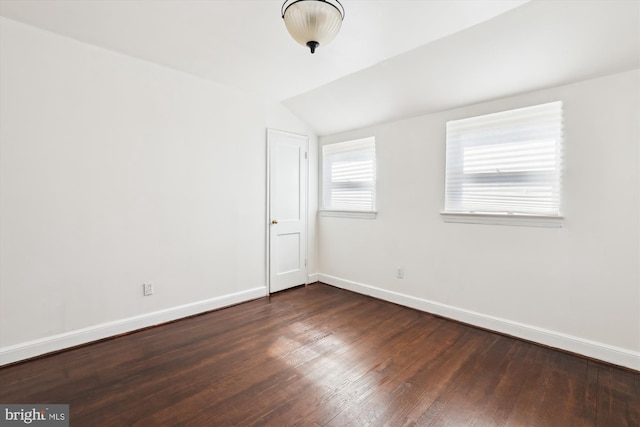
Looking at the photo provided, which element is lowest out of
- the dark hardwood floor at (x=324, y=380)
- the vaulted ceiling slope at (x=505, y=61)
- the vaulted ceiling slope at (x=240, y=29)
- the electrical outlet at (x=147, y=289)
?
the dark hardwood floor at (x=324, y=380)

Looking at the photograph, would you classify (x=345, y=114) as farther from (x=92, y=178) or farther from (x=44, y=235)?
(x=44, y=235)

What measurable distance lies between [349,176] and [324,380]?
110 inches

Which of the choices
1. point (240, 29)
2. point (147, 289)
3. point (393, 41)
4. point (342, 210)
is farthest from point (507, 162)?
point (147, 289)

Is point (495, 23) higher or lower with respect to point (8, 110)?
higher

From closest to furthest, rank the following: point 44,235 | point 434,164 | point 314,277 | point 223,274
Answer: point 44,235
point 434,164
point 223,274
point 314,277

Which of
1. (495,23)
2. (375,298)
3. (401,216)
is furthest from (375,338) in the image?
(495,23)

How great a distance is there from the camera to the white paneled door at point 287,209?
161 inches

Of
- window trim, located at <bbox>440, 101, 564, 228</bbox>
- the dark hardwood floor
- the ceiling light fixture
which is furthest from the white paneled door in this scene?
the ceiling light fixture

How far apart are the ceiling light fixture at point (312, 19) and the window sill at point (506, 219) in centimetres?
223

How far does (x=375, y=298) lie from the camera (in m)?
3.98

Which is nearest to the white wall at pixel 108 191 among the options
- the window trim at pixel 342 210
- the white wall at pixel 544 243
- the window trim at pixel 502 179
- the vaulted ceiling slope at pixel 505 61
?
the window trim at pixel 342 210

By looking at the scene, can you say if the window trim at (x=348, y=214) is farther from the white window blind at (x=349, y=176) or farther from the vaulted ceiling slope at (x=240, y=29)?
the vaulted ceiling slope at (x=240, y=29)

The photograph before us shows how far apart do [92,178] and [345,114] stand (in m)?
2.83

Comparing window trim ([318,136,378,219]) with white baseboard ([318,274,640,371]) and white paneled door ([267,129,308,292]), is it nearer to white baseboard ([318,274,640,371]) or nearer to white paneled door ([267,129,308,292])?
white paneled door ([267,129,308,292])
